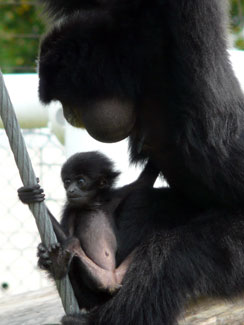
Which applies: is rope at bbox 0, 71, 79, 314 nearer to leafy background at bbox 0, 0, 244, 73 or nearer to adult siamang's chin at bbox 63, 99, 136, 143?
adult siamang's chin at bbox 63, 99, 136, 143

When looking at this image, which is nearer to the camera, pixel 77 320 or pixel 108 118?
A: pixel 77 320

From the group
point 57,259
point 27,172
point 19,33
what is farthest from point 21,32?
point 27,172

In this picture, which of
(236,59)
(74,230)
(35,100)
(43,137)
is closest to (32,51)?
(43,137)

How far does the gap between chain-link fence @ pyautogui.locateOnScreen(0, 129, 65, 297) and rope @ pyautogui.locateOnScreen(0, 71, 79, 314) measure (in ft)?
13.2

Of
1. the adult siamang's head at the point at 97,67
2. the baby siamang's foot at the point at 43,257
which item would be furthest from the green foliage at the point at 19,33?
the baby siamang's foot at the point at 43,257

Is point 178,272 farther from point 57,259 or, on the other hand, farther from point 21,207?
point 21,207

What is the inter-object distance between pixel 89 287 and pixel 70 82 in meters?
1.39

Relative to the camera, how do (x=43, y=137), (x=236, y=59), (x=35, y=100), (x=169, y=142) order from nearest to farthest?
(x=169, y=142) → (x=236, y=59) → (x=35, y=100) → (x=43, y=137)

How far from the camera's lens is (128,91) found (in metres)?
4.53

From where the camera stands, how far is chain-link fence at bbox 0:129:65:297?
850cm

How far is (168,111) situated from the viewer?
4500 millimetres

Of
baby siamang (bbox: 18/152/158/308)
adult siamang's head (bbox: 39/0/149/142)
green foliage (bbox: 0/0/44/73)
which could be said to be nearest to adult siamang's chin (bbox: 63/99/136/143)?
adult siamang's head (bbox: 39/0/149/142)

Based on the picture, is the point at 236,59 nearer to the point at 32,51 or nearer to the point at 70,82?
the point at 70,82

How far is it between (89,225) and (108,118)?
79cm
